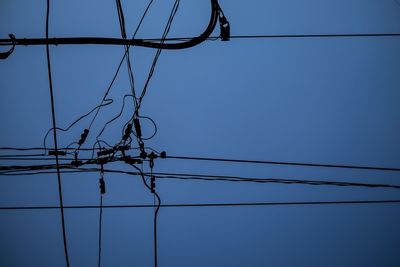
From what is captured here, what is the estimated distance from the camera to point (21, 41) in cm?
216

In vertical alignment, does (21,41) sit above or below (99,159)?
above

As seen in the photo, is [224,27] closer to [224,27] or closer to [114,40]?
[224,27]

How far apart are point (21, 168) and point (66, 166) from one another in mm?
506

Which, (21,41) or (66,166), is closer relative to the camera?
(21,41)

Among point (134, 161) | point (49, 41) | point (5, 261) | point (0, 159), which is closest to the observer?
point (49, 41)

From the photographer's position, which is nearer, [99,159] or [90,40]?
[90,40]

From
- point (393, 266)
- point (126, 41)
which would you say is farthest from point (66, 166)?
point (393, 266)

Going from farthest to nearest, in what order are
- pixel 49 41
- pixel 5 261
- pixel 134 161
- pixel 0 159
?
pixel 5 261 → pixel 0 159 → pixel 134 161 → pixel 49 41

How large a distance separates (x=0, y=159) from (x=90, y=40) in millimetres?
2761

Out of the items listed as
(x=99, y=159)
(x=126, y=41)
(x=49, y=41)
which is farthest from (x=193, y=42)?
(x=99, y=159)

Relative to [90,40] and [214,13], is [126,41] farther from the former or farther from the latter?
[214,13]

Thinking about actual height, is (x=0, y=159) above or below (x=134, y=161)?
above

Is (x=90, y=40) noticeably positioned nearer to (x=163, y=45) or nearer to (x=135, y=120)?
(x=163, y=45)

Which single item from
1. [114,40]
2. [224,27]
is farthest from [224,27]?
[114,40]
